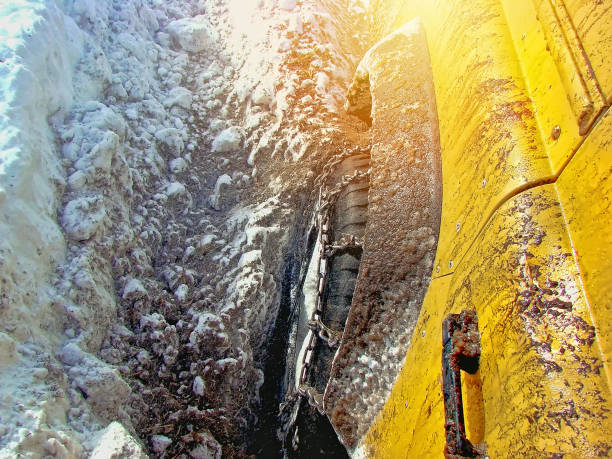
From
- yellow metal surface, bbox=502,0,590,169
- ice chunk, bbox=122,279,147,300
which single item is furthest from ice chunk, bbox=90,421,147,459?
yellow metal surface, bbox=502,0,590,169

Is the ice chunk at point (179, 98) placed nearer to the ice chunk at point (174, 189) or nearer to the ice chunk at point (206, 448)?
the ice chunk at point (174, 189)

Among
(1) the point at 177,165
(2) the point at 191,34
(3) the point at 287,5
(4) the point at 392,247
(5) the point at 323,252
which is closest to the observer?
(4) the point at 392,247

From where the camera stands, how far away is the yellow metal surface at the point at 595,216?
0.82 m

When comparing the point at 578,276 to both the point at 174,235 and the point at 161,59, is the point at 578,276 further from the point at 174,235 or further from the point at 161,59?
the point at 161,59

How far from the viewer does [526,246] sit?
1.03m

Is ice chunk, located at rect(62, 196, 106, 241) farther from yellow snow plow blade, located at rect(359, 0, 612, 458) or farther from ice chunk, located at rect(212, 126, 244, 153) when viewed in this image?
yellow snow plow blade, located at rect(359, 0, 612, 458)

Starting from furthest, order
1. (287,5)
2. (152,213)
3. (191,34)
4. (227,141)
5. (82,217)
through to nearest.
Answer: (287,5) → (191,34) → (227,141) → (152,213) → (82,217)

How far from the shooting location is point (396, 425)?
1.34 meters

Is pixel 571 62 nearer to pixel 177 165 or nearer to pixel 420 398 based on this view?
pixel 420 398

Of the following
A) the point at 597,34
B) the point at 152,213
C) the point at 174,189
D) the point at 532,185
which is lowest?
the point at 532,185

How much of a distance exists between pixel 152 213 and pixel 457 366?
1781 mm

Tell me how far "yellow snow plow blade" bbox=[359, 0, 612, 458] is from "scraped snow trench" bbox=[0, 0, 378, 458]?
833 mm

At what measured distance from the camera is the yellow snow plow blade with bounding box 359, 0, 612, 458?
2.75ft

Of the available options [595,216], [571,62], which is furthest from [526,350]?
[571,62]
